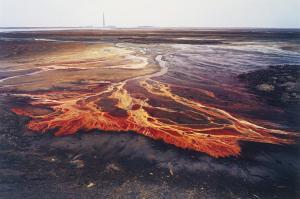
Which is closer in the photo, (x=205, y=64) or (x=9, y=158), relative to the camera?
(x=9, y=158)

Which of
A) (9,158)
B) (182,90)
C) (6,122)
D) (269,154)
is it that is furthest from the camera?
(182,90)

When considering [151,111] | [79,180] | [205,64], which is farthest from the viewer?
[205,64]

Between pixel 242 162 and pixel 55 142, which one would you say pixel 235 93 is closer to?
pixel 242 162

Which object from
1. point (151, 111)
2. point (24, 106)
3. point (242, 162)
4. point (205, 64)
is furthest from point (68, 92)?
point (205, 64)

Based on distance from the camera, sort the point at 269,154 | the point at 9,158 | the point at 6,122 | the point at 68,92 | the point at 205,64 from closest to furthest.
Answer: the point at 9,158, the point at 269,154, the point at 6,122, the point at 68,92, the point at 205,64

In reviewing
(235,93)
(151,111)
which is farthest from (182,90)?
(151,111)

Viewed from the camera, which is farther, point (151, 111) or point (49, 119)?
point (151, 111)

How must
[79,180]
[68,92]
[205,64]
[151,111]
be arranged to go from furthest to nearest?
[205,64], [68,92], [151,111], [79,180]

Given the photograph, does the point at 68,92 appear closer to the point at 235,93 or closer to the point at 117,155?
the point at 117,155
